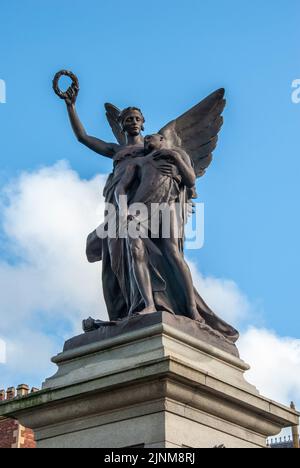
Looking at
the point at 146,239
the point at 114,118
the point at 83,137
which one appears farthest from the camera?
the point at 114,118

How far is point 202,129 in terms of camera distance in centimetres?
1186

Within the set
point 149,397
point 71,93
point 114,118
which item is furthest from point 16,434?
point 149,397

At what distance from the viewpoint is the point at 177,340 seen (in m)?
8.90

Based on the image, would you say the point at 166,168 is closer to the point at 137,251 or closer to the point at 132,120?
the point at 132,120

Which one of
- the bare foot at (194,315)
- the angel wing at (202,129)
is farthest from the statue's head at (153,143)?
the bare foot at (194,315)

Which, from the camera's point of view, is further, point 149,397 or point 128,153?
point 128,153

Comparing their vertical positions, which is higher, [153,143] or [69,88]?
[69,88]

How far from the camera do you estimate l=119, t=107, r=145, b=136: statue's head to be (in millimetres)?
10930

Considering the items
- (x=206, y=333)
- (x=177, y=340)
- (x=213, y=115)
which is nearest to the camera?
(x=177, y=340)

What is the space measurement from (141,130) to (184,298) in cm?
258

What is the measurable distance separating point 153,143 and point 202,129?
1501mm
